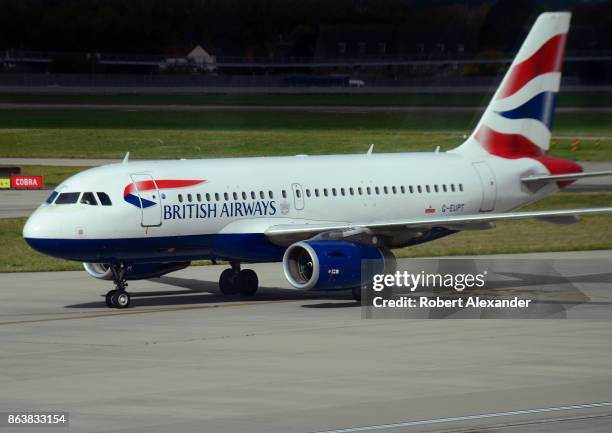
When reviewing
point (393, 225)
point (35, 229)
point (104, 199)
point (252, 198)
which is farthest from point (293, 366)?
point (252, 198)

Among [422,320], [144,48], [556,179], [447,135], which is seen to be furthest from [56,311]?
[144,48]

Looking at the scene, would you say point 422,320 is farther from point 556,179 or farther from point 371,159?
point 556,179

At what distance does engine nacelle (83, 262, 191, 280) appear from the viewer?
34.4m

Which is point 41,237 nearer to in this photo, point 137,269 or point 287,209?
point 137,269

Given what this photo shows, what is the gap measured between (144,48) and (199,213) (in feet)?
483

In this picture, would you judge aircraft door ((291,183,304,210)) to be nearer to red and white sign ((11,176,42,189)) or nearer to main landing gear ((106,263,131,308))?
main landing gear ((106,263,131,308))

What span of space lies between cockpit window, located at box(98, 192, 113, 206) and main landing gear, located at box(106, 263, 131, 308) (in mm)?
1776

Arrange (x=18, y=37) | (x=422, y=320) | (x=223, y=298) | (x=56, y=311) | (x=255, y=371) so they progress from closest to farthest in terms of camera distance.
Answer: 1. (x=255, y=371)
2. (x=422, y=320)
3. (x=56, y=311)
4. (x=223, y=298)
5. (x=18, y=37)

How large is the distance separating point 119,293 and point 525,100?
14820 mm

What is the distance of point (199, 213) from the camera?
3319cm

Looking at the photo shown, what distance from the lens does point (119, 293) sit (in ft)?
108

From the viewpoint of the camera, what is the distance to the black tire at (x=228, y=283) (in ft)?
117

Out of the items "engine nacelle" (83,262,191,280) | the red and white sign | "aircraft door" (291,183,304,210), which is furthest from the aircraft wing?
the red and white sign

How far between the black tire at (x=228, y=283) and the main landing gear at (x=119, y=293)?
11.2 feet
